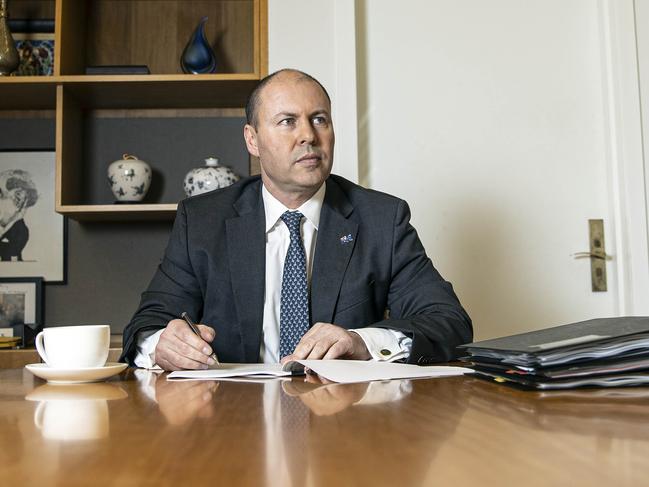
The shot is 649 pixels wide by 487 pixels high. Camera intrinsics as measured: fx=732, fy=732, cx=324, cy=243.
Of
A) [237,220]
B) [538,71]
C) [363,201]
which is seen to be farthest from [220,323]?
[538,71]

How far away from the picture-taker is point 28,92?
2.77m

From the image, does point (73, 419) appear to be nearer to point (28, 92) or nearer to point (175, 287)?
point (175, 287)

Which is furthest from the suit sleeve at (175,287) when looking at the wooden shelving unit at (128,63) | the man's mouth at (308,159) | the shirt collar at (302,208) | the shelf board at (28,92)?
the shelf board at (28,92)

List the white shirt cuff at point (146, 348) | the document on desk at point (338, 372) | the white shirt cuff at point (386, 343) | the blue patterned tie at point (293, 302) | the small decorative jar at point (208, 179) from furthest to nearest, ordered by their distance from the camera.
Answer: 1. the small decorative jar at point (208, 179)
2. the blue patterned tie at point (293, 302)
3. the white shirt cuff at point (146, 348)
4. the white shirt cuff at point (386, 343)
5. the document on desk at point (338, 372)

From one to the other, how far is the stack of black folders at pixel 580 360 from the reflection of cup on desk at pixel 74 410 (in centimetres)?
53

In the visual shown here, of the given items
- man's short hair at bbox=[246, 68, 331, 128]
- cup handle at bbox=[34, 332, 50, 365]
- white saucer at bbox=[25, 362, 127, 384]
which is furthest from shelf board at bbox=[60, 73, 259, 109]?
white saucer at bbox=[25, 362, 127, 384]

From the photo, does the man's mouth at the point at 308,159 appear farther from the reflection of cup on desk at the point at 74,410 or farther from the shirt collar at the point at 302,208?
the reflection of cup on desk at the point at 74,410

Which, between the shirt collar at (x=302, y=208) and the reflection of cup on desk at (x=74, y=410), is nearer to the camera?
the reflection of cup on desk at (x=74, y=410)

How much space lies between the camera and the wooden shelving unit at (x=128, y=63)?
2.66 metres

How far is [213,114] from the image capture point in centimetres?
302

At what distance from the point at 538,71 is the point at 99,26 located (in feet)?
5.97

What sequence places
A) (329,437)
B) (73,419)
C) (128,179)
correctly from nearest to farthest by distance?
(329,437), (73,419), (128,179)

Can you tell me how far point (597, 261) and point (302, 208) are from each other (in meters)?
1.46

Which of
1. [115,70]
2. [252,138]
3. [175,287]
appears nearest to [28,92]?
[115,70]
